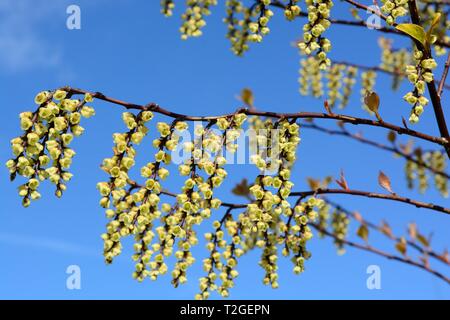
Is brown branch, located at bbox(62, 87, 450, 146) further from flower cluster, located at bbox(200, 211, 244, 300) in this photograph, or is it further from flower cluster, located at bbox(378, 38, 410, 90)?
flower cluster, located at bbox(378, 38, 410, 90)

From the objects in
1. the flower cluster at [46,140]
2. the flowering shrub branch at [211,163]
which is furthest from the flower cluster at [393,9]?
the flower cluster at [46,140]

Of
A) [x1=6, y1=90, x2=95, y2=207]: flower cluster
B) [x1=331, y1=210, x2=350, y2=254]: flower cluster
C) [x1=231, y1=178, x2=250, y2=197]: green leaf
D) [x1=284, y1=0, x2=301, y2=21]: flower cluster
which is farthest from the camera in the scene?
[x1=331, y1=210, x2=350, y2=254]: flower cluster

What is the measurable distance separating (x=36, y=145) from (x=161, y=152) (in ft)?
1.47

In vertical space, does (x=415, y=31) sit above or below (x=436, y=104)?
above

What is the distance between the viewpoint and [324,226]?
4609 mm

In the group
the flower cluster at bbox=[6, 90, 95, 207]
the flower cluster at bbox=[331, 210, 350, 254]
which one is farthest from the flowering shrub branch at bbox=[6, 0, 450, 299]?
the flower cluster at bbox=[331, 210, 350, 254]

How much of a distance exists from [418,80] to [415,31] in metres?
0.20

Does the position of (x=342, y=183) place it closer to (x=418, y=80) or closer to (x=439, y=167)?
(x=418, y=80)

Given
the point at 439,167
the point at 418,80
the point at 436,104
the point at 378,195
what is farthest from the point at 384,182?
the point at 439,167

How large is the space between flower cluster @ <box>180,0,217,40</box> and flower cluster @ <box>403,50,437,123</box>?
1479 mm

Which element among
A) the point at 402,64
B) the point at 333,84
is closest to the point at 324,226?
the point at 333,84

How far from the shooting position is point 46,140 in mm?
2051

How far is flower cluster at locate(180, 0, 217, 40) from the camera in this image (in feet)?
10.9

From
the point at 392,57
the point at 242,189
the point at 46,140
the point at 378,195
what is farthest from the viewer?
the point at 392,57
